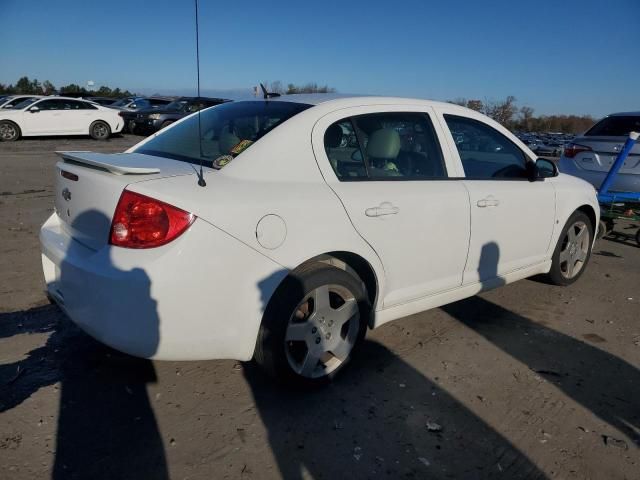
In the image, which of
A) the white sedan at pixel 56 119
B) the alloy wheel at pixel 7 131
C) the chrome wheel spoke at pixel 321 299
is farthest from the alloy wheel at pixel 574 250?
the alloy wheel at pixel 7 131

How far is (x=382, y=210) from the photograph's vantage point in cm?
292

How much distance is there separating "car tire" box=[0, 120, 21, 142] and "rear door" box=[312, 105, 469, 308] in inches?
713

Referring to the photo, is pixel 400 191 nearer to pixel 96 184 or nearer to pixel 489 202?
pixel 489 202

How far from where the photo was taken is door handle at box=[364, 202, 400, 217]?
2855mm

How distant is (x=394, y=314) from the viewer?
3213 millimetres

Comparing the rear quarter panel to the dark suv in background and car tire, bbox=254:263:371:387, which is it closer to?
car tire, bbox=254:263:371:387

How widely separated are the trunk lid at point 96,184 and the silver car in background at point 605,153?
19.4ft

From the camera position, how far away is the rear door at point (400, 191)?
2.88 meters

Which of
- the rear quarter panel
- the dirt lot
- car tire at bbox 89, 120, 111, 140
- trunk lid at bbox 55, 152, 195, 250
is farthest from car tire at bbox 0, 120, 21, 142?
the rear quarter panel

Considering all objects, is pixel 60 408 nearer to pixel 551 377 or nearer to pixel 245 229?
pixel 245 229

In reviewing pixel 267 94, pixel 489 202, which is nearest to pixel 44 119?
pixel 267 94

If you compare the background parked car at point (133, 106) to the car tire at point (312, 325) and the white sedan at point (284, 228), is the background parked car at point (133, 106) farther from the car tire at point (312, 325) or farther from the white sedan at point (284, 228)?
the car tire at point (312, 325)

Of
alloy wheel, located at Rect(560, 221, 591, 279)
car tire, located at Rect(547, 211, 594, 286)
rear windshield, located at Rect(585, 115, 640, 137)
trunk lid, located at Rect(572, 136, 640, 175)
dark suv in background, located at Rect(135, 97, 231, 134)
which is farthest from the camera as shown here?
dark suv in background, located at Rect(135, 97, 231, 134)

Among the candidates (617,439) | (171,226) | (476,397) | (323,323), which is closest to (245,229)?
(171,226)
